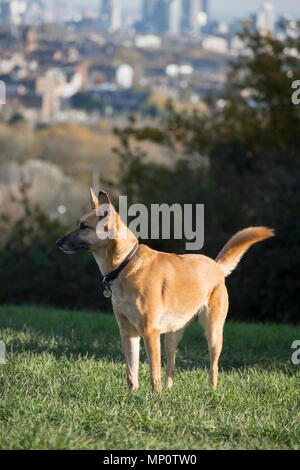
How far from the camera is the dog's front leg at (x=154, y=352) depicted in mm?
5871

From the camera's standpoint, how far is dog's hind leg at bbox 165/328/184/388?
21.5 feet

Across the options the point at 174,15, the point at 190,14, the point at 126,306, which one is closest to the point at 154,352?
the point at 126,306

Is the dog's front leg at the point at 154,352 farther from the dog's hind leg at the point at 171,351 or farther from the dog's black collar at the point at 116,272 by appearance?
the dog's black collar at the point at 116,272

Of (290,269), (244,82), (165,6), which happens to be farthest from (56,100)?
(290,269)

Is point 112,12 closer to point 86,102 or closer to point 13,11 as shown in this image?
point 86,102

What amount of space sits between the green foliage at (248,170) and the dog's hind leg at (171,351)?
24.5 ft

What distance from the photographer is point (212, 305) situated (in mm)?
6664

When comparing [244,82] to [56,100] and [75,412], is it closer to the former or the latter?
[75,412]

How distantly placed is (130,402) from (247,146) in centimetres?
1530

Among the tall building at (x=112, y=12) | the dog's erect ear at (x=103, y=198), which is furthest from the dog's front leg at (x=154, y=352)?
the tall building at (x=112, y=12)

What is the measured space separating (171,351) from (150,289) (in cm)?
103

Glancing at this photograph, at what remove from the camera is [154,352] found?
5.90 m
